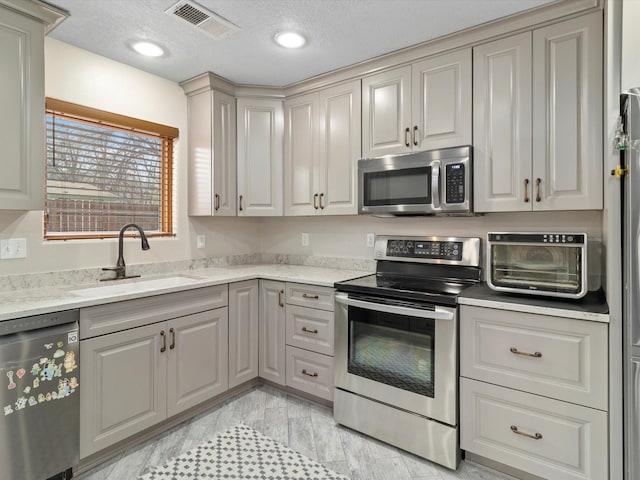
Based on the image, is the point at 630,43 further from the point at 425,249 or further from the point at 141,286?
the point at 141,286

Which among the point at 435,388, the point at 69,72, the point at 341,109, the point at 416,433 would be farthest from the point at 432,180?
the point at 69,72

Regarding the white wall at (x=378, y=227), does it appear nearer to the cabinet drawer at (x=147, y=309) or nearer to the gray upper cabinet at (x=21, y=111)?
the cabinet drawer at (x=147, y=309)

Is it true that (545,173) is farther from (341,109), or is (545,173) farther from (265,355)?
(265,355)

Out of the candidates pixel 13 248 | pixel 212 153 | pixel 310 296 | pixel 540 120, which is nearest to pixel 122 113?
pixel 212 153

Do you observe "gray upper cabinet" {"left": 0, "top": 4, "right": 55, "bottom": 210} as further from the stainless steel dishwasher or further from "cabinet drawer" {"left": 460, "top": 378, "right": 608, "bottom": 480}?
"cabinet drawer" {"left": 460, "top": 378, "right": 608, "bottom": 480}

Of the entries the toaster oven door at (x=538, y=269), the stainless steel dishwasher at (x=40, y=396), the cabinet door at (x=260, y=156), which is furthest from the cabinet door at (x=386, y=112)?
the stainless steel dishwasher at (x=40, y=396)

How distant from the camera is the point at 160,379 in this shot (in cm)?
219

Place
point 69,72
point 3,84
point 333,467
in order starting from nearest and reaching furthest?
point 3,84 < point 333,467 < point 69,72

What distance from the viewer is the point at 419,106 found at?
2410mm

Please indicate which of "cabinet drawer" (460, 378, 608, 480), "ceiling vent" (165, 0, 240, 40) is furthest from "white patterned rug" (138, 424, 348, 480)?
"ceiling vent" (165, 0, 240, 40)

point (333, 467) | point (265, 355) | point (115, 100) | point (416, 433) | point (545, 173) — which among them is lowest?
point (333, 467)

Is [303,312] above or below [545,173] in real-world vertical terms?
below

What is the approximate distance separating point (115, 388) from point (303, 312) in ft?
3.89

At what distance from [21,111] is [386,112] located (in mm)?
2095
